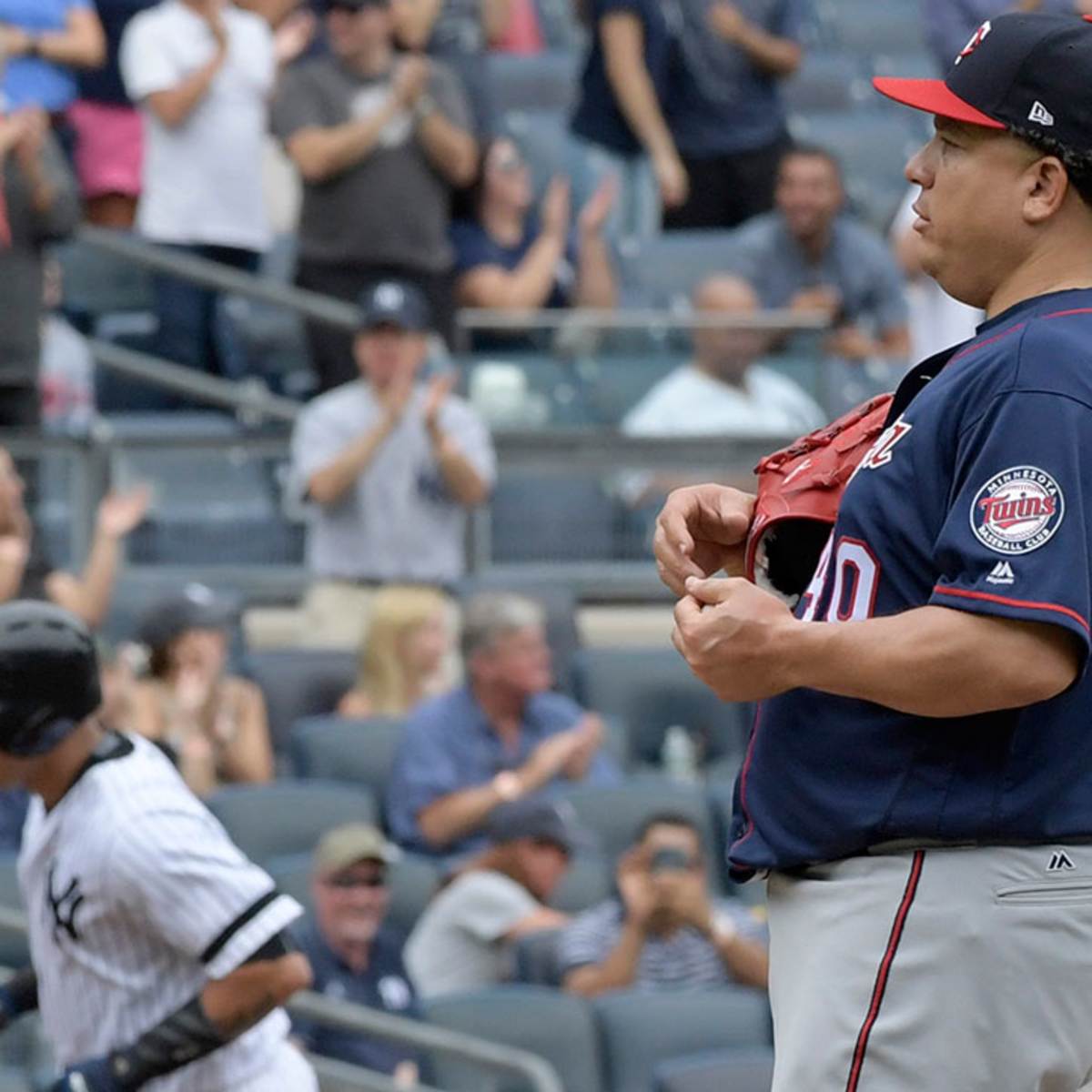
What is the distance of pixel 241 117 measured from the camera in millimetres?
10125

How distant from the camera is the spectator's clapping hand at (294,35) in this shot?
10516 mm

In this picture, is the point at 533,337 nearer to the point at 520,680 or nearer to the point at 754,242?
the point at 754,242

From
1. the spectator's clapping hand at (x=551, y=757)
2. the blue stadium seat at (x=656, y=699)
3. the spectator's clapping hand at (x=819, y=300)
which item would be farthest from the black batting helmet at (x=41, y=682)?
the spectator's clapping hand at (x=819, y=300)

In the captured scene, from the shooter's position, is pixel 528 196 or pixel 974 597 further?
pixel 528 196

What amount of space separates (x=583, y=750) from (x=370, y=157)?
2.62 m

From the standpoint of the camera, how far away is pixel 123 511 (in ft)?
29.1

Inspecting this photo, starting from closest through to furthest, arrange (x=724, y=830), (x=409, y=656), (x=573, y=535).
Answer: (x=724, y=830)
(x=409, y=656)
(x=573, y=535)

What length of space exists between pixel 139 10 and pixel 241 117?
0.70 metres

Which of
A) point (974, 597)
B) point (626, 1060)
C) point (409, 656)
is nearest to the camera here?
point (974, 597)

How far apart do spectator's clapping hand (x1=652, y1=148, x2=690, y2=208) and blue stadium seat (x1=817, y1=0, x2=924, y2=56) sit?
154 inches

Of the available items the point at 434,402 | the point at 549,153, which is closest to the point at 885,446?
the point at 434,402

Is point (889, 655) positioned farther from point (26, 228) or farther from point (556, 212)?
point (556, 212)

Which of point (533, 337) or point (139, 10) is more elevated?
point (139, 10)

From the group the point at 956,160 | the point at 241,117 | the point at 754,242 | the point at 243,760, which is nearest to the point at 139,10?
the point at 241,117
